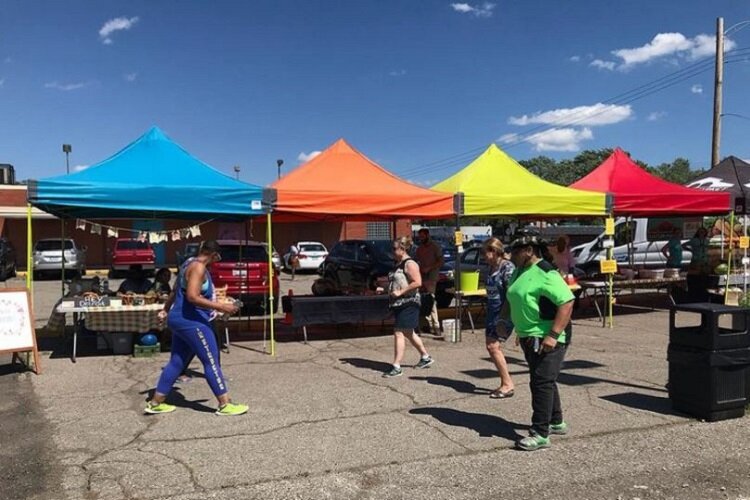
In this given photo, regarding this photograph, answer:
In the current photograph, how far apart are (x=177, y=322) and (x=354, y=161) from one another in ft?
18.4

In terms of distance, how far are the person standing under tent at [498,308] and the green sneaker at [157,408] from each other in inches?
124

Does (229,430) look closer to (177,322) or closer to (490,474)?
(177,322)

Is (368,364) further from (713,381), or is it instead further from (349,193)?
(713,381)

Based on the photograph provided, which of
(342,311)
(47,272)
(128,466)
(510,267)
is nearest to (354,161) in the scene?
(342,311)

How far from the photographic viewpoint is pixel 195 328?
5555 millimetres

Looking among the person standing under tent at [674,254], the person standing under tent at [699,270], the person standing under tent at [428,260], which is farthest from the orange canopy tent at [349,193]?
the person standing under tent at [674,254]

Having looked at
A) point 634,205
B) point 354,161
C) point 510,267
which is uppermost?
point 354,161

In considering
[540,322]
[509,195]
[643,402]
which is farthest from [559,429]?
[509,195]

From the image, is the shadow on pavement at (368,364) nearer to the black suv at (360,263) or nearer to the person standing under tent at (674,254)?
the black suv at (360,263)

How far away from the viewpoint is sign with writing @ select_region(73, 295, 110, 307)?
828cm

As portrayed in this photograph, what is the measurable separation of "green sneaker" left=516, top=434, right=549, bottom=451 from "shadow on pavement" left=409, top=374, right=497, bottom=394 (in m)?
1.73

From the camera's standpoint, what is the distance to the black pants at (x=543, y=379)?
4676 millimetres

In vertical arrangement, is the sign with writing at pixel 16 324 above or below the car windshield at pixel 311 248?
below

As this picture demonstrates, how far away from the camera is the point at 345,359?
843 centimetres
